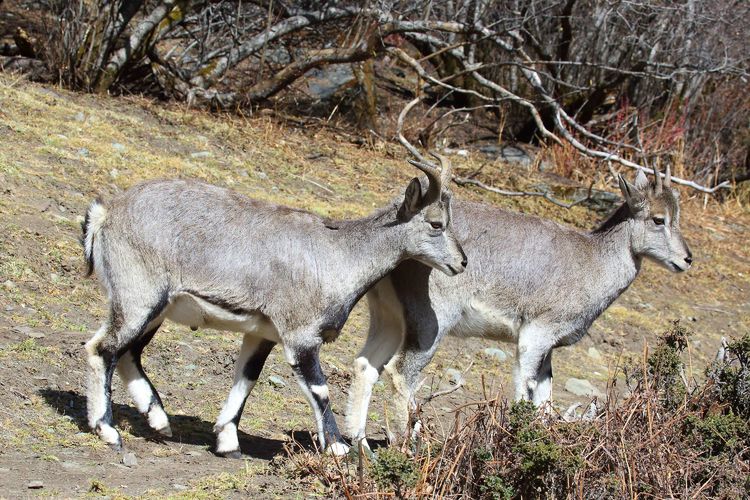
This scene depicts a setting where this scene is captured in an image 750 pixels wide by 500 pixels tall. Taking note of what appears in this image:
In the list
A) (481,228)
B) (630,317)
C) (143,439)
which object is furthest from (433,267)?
(630,317)

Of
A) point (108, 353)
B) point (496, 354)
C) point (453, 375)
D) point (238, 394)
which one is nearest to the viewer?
point (108, 353)

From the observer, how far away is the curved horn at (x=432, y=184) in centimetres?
702

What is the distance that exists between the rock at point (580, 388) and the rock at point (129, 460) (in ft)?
16.2

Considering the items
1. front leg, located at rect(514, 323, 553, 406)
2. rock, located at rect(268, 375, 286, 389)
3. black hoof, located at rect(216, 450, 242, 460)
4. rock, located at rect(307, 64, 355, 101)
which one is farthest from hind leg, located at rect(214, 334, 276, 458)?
rock, located at rect(307, 64, 355, 101)

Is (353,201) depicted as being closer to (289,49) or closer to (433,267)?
(289,49)

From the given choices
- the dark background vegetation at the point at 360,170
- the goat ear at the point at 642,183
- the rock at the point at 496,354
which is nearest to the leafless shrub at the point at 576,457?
the dark background vegetation at the point at 360,170

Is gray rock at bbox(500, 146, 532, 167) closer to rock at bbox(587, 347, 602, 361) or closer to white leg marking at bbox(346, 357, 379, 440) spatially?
rock at bbox(587, 347, 602, 361)

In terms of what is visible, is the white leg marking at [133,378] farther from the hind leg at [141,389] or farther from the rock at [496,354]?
the rock at [496,354]

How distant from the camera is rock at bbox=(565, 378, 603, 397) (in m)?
10.1

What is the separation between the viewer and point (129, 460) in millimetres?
6402

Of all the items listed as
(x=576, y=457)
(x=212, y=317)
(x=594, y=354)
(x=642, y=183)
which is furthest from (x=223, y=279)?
(x=594, y=354)

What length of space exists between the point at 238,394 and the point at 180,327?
7.56 feet

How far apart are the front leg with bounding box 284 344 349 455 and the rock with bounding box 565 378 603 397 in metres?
3.88

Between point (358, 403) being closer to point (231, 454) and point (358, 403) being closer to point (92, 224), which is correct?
point (231, 454)
